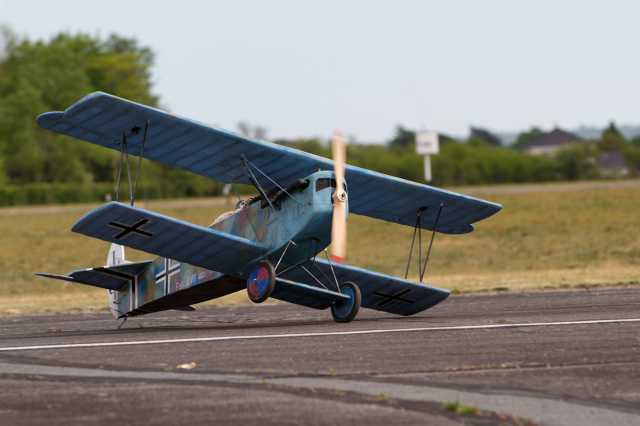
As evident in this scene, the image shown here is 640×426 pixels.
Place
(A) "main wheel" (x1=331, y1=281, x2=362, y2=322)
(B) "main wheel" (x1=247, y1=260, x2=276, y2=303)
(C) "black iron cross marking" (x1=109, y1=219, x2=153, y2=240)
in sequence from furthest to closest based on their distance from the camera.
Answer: (A) "main wheel" (x1=331, y1=281, x2=362, y2=322) → (B) "main wheel" (x1=247, y1=260, x2=276, y2=303) → (C) "black iron cross marking" (x1=109, y1=219, x2=153, y2=240)

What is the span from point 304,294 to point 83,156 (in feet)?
273

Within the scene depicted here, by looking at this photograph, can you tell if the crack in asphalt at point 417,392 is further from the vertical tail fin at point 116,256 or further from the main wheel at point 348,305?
the vertical tail fin at point 116,256

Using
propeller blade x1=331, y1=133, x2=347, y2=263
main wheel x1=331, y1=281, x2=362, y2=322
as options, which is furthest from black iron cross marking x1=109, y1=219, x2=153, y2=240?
main wheel x1=331, y1=281, x2=362, y2=322

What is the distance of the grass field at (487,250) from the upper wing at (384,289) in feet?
20.0

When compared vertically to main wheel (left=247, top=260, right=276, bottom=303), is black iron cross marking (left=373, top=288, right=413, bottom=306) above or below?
below

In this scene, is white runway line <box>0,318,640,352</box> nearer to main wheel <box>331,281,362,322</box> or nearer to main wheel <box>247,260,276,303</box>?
main wheel <box>247,260,276,303</box>

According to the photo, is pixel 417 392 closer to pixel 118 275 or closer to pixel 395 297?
pixel 395 297

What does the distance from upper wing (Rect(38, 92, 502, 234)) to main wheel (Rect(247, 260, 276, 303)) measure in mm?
1600

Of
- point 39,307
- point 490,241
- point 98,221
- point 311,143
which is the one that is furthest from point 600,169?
point 98,221

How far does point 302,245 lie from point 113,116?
3.08 m

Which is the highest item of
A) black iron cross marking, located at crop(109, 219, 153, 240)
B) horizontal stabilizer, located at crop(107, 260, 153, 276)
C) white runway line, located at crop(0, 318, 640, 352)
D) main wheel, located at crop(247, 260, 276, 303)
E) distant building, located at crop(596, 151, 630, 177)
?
distant building, located at crop(596, 151, 630, 177)

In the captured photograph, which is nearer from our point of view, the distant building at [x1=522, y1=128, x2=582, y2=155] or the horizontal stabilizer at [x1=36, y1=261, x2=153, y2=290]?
the horizontal stabilizer at [x1=36, y1=261, x2=153, y2=290]

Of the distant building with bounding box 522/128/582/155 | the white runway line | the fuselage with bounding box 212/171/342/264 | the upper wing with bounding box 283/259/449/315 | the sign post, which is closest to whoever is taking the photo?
the white runway line

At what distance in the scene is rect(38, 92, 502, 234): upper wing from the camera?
49.3ft
